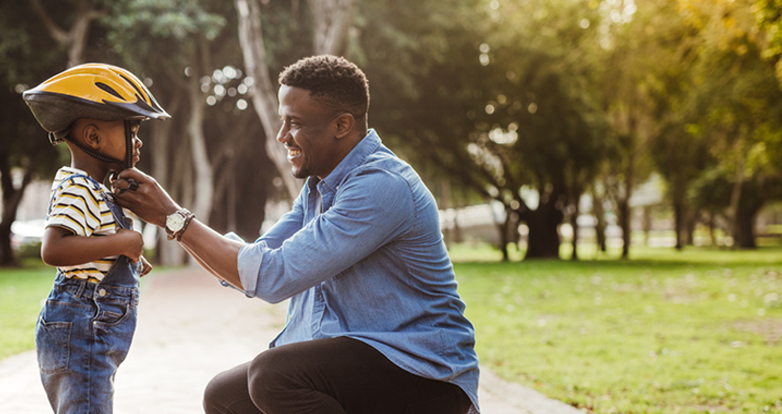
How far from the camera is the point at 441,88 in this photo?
2153 centimetres

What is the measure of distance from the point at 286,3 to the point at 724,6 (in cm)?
1065

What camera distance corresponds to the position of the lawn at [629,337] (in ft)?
15.4

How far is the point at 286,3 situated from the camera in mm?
15266

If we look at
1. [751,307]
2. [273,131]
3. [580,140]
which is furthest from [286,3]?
[751,307]

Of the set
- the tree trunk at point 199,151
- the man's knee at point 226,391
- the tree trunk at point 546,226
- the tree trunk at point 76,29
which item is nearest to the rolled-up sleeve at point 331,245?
the man's knee at point 226,391

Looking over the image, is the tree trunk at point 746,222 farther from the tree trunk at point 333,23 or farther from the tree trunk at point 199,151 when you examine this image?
the tree trunk at point 333,23

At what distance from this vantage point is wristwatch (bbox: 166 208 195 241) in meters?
2.00

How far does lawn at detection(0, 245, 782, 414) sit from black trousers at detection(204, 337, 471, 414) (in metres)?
2.59

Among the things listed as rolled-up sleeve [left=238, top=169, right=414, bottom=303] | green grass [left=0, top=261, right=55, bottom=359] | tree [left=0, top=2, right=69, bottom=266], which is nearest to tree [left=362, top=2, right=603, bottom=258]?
tree [left=0, top=2, right=69, bottom=266]

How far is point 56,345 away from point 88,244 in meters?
0.38

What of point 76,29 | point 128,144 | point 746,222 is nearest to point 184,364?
point 128,144

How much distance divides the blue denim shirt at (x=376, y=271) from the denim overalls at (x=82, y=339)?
58cm

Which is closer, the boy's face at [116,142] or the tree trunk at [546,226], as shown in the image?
the boy's face at [116,142]

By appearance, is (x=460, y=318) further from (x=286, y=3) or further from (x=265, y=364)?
A: (x=286, y=3)
